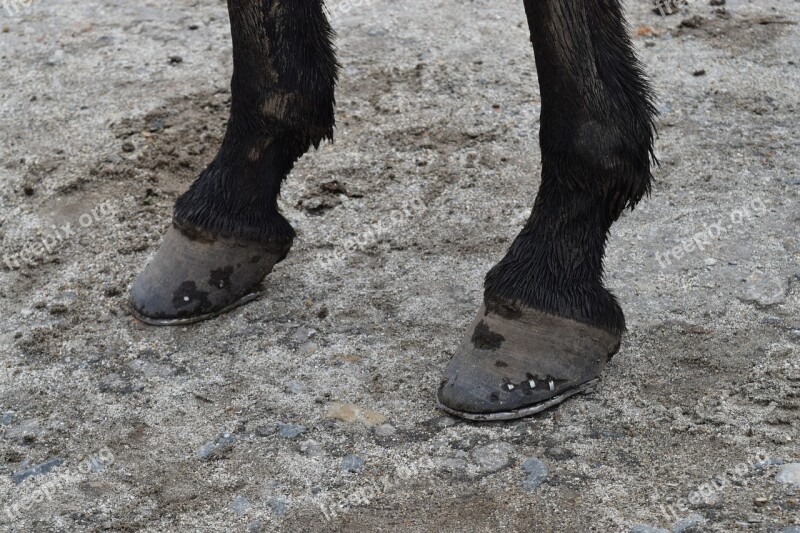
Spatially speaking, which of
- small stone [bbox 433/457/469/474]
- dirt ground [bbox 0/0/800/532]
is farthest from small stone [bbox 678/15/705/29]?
small stone [bbox 433/457/469/474]

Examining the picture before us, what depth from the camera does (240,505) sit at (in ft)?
6.88

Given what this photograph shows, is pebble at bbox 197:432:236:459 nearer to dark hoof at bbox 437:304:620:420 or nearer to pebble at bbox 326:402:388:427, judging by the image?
pebble at bbox 326:402:388:427

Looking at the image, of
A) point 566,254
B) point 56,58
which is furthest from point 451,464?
point 56,58

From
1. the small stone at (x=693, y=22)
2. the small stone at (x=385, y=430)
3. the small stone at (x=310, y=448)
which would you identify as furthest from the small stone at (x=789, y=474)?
the small stone at (x=693, y=22)

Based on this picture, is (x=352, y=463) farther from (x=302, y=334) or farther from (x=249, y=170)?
(x=249, y=170)

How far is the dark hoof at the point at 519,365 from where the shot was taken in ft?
7.50

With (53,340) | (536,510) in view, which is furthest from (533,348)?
(53,340)

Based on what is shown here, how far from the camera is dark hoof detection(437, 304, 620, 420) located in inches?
90.0

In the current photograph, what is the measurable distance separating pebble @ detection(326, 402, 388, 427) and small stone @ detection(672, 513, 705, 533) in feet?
2.32

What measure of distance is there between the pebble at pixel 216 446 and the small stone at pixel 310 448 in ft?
0.54

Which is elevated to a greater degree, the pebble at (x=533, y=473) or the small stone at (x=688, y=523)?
the small stone at (x=688, y=523)

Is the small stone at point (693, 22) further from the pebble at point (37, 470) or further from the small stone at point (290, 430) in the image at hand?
the pebble at point (37, 470)

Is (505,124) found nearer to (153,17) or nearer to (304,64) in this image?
(304,64)

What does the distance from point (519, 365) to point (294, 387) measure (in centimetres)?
56
